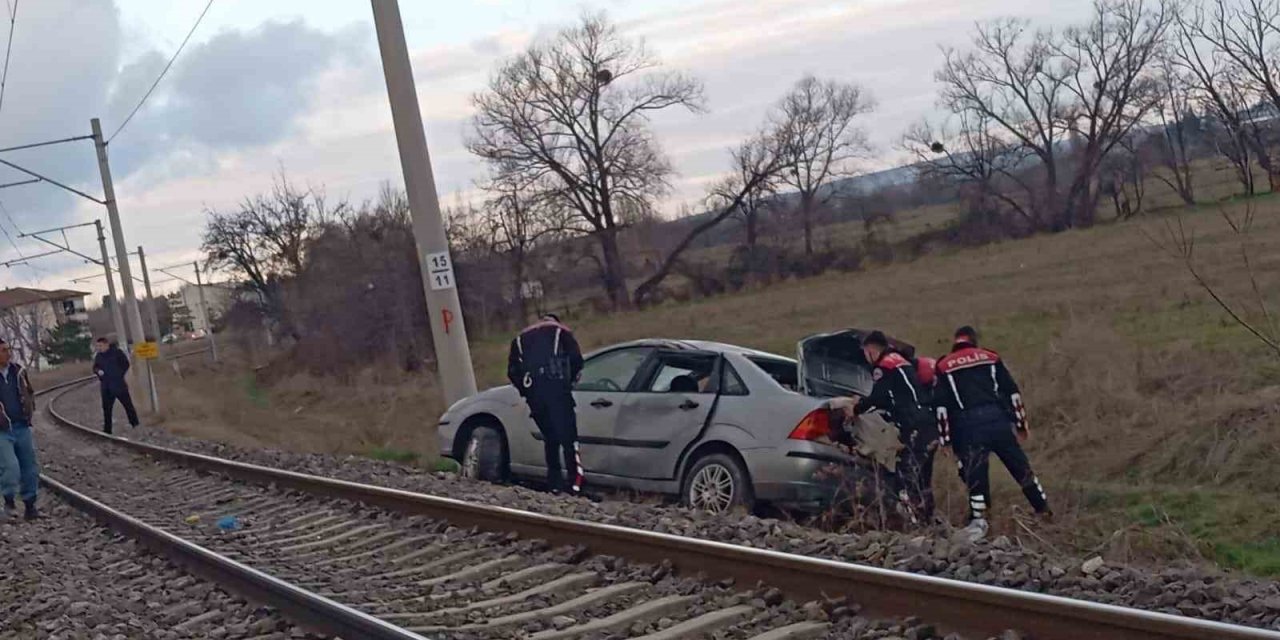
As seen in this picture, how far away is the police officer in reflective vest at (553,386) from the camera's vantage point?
35.9 feet

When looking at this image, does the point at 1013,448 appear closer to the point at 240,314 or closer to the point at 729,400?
the point at 729,400

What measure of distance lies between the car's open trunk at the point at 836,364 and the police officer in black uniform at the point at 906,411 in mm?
222

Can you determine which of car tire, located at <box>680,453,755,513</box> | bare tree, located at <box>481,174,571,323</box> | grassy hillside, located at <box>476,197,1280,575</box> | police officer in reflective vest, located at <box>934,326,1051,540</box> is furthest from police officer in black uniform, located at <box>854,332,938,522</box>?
bare tree, located at <box>481,174,571,323</box>

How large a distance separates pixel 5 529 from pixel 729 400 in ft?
25.3

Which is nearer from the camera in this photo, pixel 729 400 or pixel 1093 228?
pixel 729 400

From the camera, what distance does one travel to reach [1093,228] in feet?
204

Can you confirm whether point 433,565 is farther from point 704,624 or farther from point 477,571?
point 704,624

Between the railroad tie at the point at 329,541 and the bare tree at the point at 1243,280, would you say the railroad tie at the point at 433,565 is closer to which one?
the railroad tie at the point at 329,541

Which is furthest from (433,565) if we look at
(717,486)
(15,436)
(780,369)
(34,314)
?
(34,314)

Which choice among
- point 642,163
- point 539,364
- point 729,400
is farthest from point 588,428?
point 642,163

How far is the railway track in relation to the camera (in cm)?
553

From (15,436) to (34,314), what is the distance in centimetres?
10721

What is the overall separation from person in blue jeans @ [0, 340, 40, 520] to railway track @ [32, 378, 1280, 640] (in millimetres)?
2761

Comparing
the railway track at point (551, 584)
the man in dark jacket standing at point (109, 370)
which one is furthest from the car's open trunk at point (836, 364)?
the man in dark jacket standing at point (109, 370)
